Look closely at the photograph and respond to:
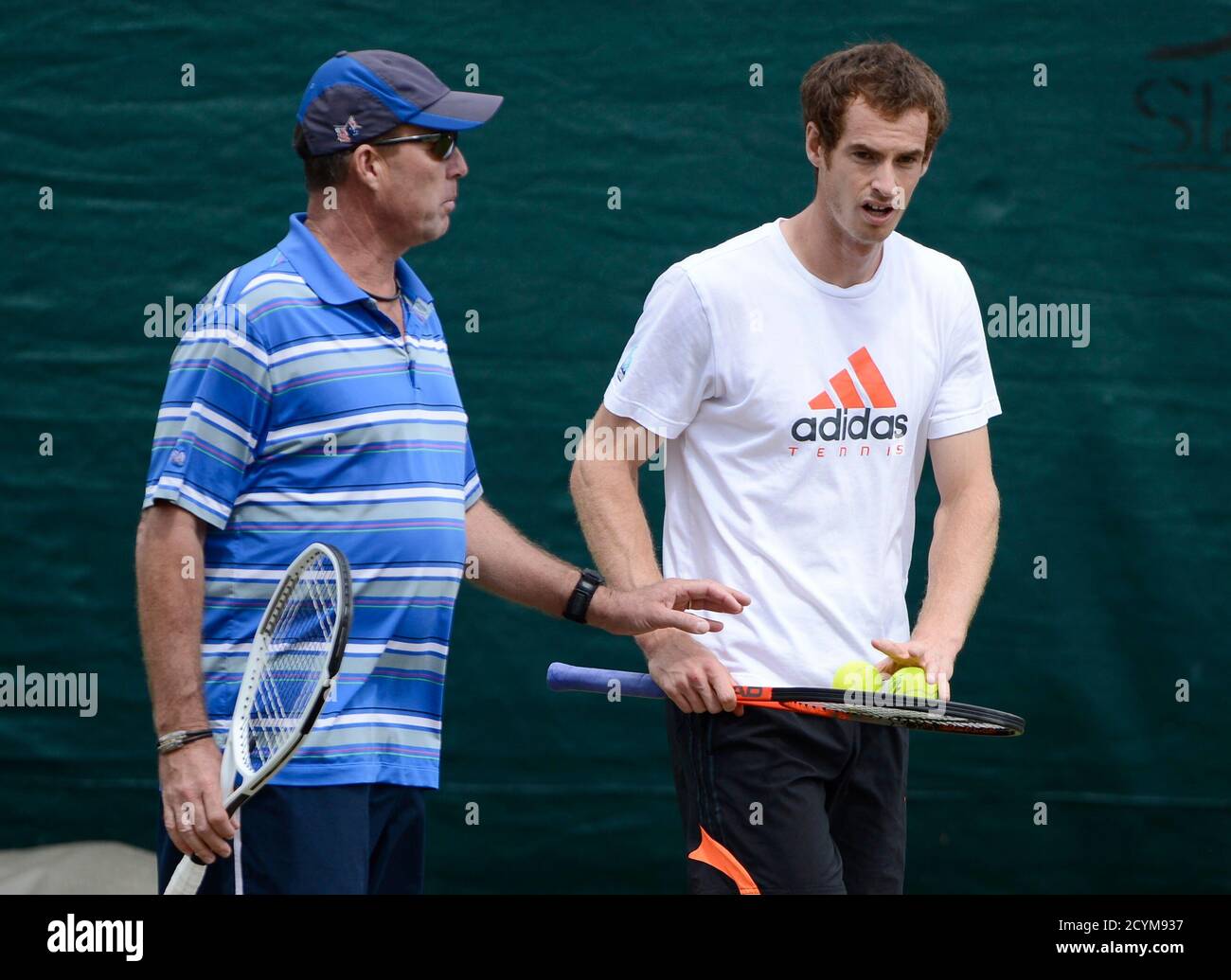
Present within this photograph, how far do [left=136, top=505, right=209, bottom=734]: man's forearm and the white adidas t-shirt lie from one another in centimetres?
88

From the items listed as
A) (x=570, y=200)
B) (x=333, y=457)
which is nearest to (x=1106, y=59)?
(x=570, y=200)

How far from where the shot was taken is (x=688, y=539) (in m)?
3.18

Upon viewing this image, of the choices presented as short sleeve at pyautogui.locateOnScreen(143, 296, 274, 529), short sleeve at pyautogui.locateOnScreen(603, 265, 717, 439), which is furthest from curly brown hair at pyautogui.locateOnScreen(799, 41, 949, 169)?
short sleeve at pyautogui.locateOnScreen(143, 296, 274, 529)

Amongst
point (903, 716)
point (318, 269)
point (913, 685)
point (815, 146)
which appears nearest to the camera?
point (318, 269)

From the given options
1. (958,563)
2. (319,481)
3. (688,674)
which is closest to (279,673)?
(319,481)

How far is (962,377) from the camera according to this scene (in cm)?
335

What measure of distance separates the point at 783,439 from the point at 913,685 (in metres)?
0.48

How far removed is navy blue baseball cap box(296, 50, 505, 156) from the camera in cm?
295

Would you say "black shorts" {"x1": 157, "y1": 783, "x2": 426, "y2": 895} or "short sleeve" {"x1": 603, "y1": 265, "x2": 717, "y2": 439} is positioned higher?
"short sleeve" {"x1": 603, "y1": 265, "x2": 717, "y2": 439}

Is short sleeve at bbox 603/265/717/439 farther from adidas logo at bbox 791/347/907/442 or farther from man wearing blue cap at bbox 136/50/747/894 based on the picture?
man wearing blue cap at bbox 136/50/747/894

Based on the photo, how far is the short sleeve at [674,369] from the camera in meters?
3.14

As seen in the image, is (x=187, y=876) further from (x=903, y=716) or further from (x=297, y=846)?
(x=903, y=716)
